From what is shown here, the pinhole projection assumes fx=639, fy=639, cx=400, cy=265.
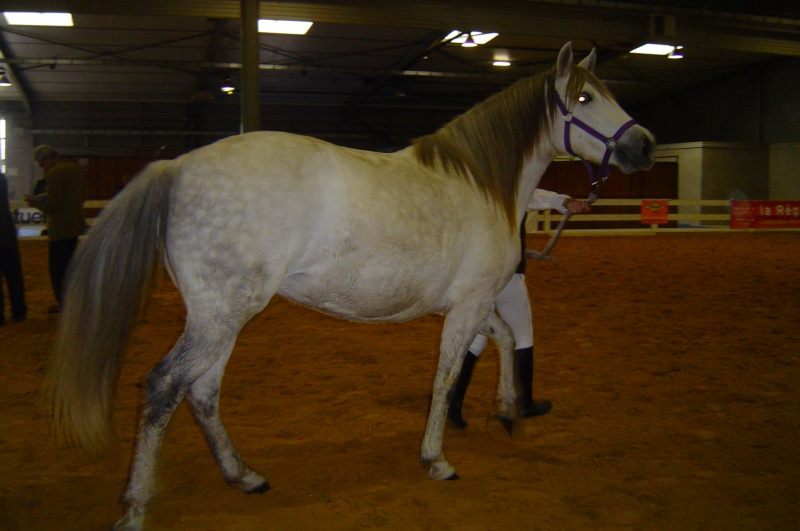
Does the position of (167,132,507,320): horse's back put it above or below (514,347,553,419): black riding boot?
above

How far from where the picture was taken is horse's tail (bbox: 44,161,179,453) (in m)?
2.53

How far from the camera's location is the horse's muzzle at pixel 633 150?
329cm

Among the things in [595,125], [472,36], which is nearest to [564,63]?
[595,125]

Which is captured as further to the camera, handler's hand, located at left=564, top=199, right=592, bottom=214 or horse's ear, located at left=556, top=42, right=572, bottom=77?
handler's hand, located at left=564, top=199, right=592, bottom=214

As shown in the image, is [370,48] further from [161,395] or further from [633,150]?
[161,395]

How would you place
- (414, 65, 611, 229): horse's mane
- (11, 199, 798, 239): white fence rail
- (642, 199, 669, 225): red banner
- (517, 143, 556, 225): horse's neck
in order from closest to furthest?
(414, 65, 611, 229): horse's mane, (517, 143, 556, 225): horse's neck, (11, 199, 798, 239): white fence rail, (642, 199, 669, 225): red banner

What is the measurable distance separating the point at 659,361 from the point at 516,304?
2067mm

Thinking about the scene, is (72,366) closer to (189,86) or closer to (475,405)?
(475,405)

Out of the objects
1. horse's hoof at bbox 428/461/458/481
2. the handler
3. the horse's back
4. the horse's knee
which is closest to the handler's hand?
the handler

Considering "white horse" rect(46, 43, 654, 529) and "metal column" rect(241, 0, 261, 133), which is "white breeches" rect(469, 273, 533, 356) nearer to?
"white horse" rect(46, 43, 654, 529)

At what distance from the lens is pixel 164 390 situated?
2.50 metres

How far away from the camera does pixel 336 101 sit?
26.0 meters

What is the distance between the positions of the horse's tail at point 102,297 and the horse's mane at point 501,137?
131 centimetres

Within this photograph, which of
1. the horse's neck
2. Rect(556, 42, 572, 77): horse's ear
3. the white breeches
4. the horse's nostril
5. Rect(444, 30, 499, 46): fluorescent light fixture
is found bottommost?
the white breeches
